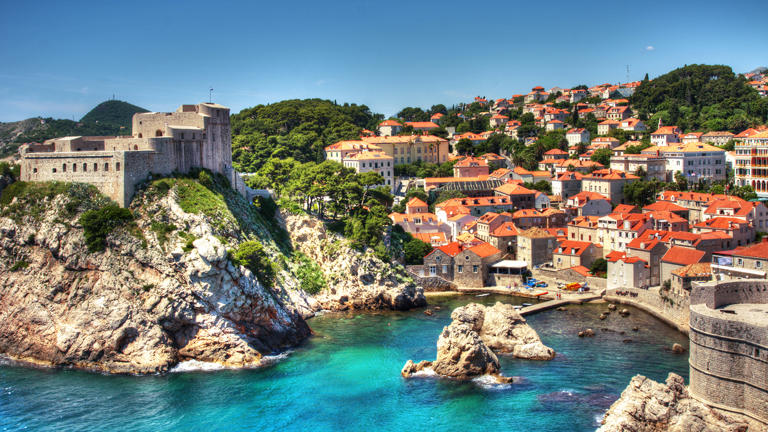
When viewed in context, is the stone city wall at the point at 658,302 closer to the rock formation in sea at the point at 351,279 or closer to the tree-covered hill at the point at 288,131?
the rock formation in sea at the point at 351,279

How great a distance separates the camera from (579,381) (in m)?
30.4

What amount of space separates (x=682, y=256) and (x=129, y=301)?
3203 cm

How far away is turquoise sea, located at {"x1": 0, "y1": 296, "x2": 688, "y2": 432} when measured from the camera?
1057 inches

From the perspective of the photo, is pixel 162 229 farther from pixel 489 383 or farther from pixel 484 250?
pixel 484 250

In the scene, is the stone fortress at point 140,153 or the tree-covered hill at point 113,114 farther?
the tree-covered hill at point 113,114

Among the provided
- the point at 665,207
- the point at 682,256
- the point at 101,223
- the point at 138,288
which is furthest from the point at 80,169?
the point at 665,207

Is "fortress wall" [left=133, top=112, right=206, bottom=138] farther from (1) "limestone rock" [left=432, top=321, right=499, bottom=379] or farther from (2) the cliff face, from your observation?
(1) "limestone rock" [left=432, top=321, right=499, bottom=379]

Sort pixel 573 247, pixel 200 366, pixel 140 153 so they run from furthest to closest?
pixel 573 247
pixel 140 153
pixel 200 366

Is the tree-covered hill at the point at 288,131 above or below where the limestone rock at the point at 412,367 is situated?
above

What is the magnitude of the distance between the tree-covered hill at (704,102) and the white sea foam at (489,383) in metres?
64.7

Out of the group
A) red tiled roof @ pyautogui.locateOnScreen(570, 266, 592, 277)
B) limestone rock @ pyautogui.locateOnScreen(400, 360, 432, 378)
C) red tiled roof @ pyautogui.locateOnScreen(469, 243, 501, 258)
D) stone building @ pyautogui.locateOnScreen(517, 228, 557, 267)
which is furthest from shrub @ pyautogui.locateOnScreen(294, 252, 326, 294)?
red tiled roof @ pyautogui.locateOnScreen(570, 266, 592, 277)

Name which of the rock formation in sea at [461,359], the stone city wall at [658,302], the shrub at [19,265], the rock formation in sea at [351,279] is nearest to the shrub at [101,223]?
the shrub at [19,265]

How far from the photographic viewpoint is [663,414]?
24.5 m

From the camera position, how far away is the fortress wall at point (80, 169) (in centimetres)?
3831
